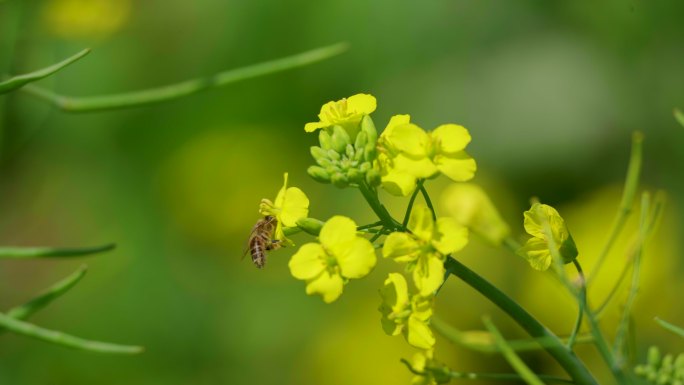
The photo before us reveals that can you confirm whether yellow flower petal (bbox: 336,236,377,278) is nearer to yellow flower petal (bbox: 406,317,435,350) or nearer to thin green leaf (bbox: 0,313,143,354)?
yellow flower petal (bbox: 406,317,435,350)

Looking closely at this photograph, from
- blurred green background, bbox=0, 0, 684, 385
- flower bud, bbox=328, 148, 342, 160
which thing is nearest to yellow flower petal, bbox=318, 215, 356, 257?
flower bud, bbox=328, 148, 342, 160

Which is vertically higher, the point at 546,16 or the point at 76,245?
the point at 546,16

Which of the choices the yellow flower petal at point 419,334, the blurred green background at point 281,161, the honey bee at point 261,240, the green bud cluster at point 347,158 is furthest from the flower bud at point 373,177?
the blurred green background at point 281,161

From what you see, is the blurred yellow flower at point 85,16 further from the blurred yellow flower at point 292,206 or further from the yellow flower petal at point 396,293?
the yellow flower petal at point 396,293

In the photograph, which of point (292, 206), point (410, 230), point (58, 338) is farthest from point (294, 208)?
point (58, 338)

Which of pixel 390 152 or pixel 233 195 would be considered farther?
pixel 233 195

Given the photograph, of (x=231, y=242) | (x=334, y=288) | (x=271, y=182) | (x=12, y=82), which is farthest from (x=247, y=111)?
(x=334, y=288)

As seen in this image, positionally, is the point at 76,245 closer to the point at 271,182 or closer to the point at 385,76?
the point at 271,182
